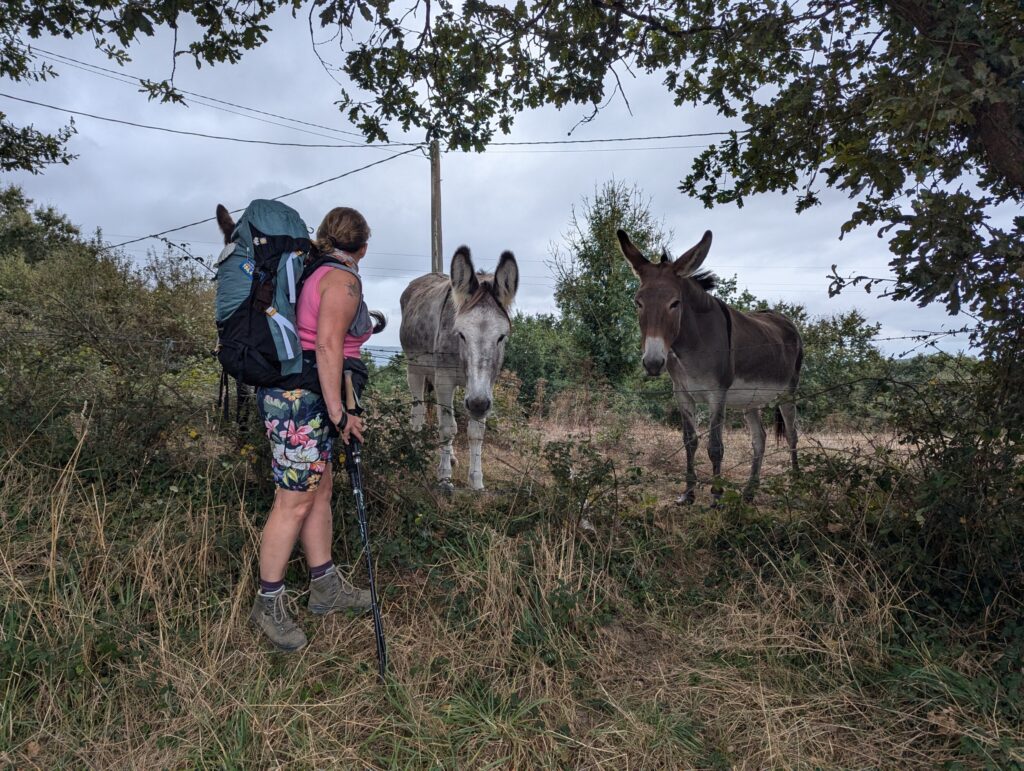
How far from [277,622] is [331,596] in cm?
35

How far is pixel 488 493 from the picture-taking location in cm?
466

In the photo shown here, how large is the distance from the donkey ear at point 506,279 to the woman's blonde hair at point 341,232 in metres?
1.67

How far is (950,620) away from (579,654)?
2.15m

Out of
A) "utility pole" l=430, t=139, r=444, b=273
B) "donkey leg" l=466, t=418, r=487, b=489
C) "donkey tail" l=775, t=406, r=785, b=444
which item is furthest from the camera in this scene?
"utility pole" l=430, t=139, r=444, b=273

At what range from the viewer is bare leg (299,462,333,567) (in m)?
3.23

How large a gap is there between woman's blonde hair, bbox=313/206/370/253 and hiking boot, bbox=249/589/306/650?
190 centimetres

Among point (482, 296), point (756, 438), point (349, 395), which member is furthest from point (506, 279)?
point (756, 438)

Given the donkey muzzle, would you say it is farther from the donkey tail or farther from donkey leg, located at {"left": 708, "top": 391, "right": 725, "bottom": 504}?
the donkey tail

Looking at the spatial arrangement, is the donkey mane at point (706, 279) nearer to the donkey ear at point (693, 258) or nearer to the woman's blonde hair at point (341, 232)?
the donkey ear at point (693, 258)

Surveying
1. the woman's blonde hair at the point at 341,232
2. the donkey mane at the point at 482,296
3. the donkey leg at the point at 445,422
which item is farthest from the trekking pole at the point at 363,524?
the donkey leg at the point at 445,422

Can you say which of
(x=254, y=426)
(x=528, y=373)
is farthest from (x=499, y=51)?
(x=528, y=373)

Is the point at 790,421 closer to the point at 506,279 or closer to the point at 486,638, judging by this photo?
the point at 506,279

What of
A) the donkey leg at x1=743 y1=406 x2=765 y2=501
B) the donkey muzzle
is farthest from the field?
the donkey leg at x1=743 y1=406 x2=765 y2=501

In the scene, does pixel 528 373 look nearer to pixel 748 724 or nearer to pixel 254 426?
pixel 254 426
